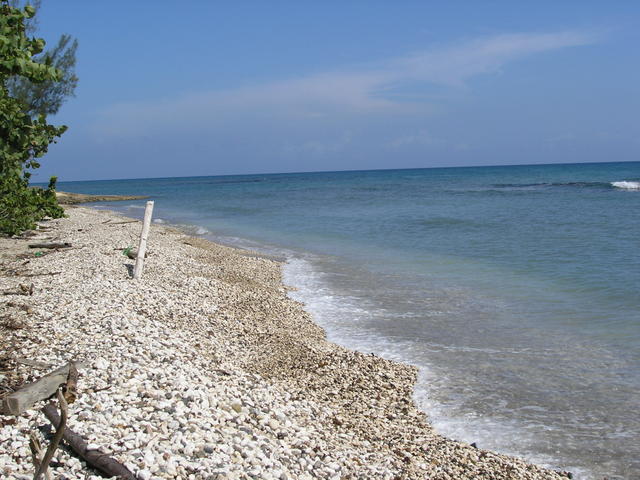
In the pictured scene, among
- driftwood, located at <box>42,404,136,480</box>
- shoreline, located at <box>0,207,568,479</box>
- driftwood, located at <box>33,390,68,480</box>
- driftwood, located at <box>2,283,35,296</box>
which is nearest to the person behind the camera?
driftwood, located at <box>33,390,68,480</box>

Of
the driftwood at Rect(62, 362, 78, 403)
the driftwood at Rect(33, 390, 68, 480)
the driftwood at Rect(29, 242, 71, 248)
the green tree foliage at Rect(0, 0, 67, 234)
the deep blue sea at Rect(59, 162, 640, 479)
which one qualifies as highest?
the green tree foliage at Rect(0, 0, 67, 234)

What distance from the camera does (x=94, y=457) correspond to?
4.68m

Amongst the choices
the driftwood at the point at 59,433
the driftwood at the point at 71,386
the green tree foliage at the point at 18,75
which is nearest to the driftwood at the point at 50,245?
the green tree foliage at the point at 18,75

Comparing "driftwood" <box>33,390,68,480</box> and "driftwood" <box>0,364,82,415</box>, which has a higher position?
"driftwood" <box>33,390,68,480</box>

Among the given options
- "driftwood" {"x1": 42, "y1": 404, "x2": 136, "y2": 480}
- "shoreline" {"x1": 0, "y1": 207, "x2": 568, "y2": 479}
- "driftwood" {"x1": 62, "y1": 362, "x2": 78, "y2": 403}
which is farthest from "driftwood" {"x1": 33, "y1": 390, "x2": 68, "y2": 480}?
"driftwood" {"x1": 62, "y1": 362, "x2": 78, "y2": 403}

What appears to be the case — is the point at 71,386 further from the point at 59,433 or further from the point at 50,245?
the point at 50,245

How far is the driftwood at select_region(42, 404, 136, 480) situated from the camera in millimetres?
4531

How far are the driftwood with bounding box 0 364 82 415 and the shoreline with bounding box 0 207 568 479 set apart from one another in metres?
A: 0.11

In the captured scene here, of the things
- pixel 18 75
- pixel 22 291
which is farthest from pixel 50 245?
pixel 18 75

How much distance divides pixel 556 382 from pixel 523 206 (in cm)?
3094

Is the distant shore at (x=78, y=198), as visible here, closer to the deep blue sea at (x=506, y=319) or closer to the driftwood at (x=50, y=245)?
the deep blue sea at (x=506, y=319)

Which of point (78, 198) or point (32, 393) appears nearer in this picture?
point (32, 393)

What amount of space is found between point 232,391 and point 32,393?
220 cm

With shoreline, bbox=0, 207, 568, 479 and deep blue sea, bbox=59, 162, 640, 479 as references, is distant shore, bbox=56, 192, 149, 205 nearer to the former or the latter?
deep blue sea, bbox=59, 162, 640, 479
